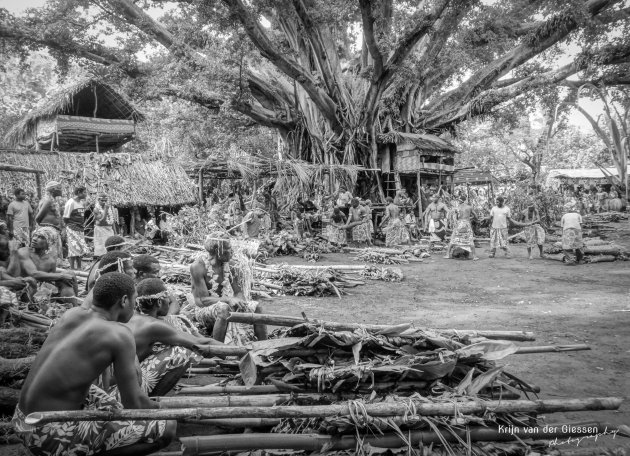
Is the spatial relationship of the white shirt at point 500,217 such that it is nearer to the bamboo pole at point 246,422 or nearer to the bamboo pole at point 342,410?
the bamboo pole at point 342,410

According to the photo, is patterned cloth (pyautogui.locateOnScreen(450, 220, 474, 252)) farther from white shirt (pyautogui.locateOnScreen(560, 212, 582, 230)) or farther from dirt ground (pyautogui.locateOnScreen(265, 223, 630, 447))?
white shirt (pyautogui.locateOnScreen(560, 212, 582, 230))

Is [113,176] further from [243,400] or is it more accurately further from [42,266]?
[243,400]

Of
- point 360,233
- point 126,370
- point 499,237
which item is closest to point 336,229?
point 360,233

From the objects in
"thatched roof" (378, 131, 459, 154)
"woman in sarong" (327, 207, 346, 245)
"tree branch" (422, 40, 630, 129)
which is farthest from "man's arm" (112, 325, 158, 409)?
"tree branch" (422, 40, 630, 129)

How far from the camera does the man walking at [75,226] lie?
9000mm

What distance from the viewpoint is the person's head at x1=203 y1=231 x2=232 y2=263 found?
5.26m

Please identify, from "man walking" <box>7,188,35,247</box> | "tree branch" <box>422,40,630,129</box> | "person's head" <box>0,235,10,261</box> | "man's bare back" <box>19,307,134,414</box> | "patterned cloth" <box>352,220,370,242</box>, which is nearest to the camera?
"man's bare back" <box>19,307,134,414</box>

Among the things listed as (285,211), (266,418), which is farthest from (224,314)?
(285,211)

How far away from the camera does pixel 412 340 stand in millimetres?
3299

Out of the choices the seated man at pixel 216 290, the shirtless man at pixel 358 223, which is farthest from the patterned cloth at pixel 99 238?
the shirtless man at pixel 358 223

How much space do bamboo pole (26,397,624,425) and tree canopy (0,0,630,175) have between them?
11.6 metres

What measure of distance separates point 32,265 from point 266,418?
517cm

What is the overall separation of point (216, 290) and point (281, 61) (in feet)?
33.1

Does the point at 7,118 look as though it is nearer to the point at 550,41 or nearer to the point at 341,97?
the point at 341,97
